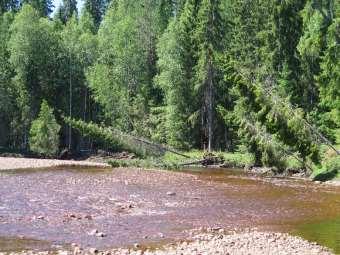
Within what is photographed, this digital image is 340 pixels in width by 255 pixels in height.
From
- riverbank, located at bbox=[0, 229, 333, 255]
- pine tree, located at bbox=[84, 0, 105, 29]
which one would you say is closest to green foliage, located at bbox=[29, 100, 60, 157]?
riverbank, located at bbox=[0, 229, 333, 255]

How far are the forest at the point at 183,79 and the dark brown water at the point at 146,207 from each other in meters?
6.93

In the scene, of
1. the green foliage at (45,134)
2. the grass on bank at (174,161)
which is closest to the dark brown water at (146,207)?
the grass on bank at (174,161)

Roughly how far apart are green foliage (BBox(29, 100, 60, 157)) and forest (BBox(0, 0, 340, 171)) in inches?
5.0

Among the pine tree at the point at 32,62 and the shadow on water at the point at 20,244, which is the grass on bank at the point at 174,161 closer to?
the pine tree at the point at 32,62

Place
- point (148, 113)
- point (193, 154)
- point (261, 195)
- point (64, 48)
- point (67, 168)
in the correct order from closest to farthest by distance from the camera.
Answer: point (261, 195), point (67, 168), point (193, 154), point (148, 113), point (64, 48)

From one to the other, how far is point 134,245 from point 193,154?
38.4 metres

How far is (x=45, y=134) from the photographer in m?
60.5

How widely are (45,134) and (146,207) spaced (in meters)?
36.6

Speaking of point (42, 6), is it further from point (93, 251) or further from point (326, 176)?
point (93, 251)

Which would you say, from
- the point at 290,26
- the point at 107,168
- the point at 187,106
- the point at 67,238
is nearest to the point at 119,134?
the point at 107,168

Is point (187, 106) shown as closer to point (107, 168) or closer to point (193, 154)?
point (193, 154)

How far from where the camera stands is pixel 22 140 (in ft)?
240

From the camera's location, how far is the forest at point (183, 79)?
44.5m

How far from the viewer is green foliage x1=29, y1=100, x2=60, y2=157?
60094mm
